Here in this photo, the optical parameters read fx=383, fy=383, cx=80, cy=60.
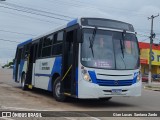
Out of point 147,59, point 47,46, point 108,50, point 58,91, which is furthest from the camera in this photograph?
point 147,59

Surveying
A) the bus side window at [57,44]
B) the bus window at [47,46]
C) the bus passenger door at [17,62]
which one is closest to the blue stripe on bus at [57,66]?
the bus side window at [57,44]

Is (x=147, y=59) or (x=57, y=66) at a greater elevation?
(x=147, y=59)

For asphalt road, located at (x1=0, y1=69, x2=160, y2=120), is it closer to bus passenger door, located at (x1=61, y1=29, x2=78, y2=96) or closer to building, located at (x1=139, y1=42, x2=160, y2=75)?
bus passenger door, located at (x1=61, y1=29, x2=78, y2=96)

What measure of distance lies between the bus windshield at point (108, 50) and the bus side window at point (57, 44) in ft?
6.70

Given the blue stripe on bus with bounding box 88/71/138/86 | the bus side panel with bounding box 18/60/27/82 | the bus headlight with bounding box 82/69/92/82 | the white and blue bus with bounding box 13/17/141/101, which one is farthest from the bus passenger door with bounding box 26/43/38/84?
the blue stripe on bus with bounding box 88/71/138/86

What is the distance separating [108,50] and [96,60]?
2.16 ft

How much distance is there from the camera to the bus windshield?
44.8 ft

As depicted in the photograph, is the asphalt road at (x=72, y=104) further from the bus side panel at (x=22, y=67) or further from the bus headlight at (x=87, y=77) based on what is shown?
the bus side panel at (x=22, y=67)

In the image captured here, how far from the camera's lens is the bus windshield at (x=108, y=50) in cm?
1366

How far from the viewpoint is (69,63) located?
48.2 feet

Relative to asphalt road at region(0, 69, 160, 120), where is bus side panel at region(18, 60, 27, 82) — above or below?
above

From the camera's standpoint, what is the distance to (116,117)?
11.4 metres

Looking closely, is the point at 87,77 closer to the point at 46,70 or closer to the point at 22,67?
the point at 46,70

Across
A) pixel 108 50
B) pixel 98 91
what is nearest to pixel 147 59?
pixel 108 50
